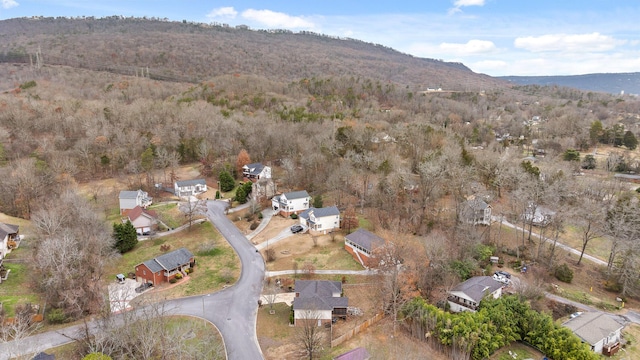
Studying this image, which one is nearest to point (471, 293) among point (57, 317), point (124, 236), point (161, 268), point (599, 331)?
point (599, 331)

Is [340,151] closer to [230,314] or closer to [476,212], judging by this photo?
[476,212]

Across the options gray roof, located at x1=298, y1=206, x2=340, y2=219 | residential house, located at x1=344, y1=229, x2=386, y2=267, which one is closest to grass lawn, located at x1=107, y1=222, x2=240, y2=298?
gray roof, located at x1=298, y1=206, x2=340, y2=219

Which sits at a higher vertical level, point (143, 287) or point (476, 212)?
point (476, 212)

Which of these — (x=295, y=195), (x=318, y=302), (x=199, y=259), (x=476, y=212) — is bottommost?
(x=199, y=259)

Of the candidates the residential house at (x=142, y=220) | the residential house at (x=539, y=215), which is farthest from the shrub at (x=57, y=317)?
the residential house at (x=539, y=215)

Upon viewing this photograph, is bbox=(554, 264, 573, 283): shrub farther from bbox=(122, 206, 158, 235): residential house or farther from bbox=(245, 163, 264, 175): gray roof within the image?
bbox=(122, 206, 158, 235): residential house

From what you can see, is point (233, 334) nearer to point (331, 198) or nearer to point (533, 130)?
point (331, 198)

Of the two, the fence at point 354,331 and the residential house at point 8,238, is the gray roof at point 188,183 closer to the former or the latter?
the residential house at point 8,238
